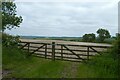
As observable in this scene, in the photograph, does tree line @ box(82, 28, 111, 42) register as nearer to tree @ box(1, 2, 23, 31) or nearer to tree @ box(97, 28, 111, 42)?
tree @ box(97, 28, 111, 42)

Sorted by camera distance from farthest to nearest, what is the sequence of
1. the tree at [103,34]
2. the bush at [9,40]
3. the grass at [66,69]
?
1. the tree at [103,34]
2. the bush at [9,40]
3. the grass at [66,69]

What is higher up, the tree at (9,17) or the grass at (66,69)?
the tree at (9,17)

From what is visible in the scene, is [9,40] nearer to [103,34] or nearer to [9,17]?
[9,17]

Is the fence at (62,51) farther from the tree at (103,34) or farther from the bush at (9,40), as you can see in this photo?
the tree at (103,34)

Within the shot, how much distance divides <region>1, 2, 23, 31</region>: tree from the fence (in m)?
1.74

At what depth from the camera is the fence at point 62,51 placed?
17641 mm

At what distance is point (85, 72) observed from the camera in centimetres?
1420

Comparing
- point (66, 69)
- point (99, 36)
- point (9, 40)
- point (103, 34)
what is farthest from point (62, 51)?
point (99, 36)

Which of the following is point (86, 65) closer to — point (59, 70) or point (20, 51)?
point (59, 70)

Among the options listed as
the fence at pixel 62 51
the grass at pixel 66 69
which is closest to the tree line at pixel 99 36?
the fence at pixel 62 51

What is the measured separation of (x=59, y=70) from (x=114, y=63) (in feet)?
10.2

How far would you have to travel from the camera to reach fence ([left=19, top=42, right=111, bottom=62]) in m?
17.6

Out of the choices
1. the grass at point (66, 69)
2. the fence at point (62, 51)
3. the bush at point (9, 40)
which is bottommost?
the grass at point (66, 69)

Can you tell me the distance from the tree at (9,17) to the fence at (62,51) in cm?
174
